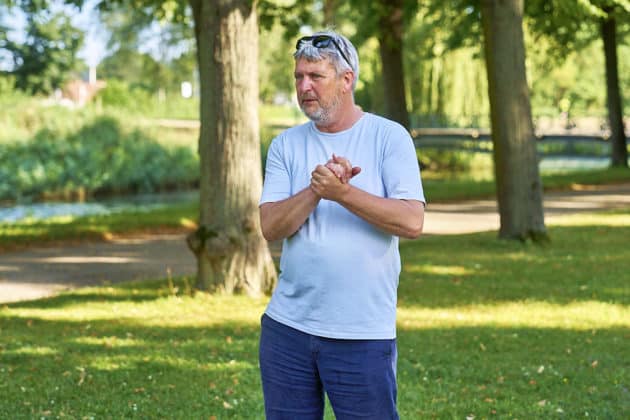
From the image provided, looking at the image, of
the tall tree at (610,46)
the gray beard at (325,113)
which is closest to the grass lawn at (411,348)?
the gray beard at (325,113)

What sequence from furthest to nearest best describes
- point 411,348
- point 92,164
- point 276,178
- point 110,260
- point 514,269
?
1. point 92,164
2. point 110,260
3. point 514,269
4. point 411,348
5. point 276,178

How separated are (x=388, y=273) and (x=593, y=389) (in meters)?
3.57

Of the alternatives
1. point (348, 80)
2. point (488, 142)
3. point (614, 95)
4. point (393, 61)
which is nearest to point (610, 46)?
point (614, 95)

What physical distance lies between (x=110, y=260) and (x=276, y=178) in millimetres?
10358

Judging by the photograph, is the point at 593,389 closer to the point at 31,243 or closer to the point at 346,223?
the point at 346,223

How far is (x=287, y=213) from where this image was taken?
367 cm

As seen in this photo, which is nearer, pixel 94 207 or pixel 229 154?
pixel 229 154

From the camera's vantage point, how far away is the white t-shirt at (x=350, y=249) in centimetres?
369

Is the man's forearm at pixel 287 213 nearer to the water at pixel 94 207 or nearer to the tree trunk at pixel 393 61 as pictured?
the tree trunk at pixel 393 61

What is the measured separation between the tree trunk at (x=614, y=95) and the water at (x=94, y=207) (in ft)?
38.1

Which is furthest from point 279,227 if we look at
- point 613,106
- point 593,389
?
point 613,106

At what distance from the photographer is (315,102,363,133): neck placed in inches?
148

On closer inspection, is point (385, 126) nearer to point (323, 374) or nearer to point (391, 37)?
point (323, 374)

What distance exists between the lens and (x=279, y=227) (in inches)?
146
